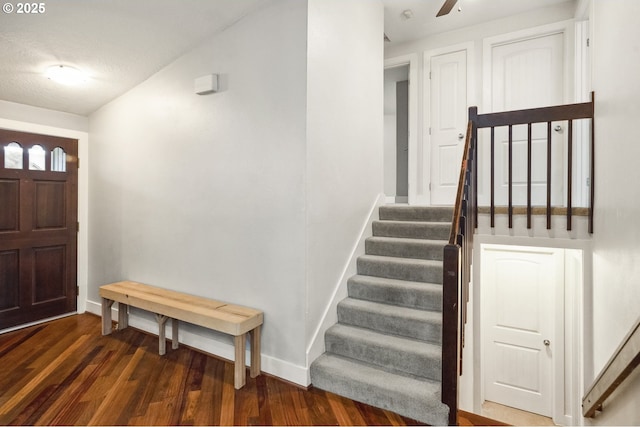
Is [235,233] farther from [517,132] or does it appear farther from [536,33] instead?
[536,33]

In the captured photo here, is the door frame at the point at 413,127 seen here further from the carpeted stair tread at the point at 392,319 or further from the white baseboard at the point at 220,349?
the white baseboard at the point at 220,349

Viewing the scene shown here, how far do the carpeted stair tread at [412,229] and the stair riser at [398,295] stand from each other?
67 centimetres

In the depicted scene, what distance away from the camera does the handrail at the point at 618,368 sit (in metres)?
1.32

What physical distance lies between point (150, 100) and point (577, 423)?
17.6 ft

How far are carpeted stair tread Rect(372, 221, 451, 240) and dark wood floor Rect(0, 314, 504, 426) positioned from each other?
158 centimetres

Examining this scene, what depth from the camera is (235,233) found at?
2658 mm

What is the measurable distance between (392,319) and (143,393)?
1790mm

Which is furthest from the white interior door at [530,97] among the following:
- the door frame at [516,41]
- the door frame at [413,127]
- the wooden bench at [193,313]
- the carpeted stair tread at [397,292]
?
the wooden bench at [193,313]

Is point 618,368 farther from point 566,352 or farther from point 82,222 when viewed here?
point 82,222

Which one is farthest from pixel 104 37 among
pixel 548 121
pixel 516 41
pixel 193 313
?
pixel 516 41

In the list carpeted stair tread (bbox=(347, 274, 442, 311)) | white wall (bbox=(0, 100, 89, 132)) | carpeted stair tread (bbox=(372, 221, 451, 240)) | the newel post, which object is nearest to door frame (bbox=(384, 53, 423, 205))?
carpeted stair tread (bbox=(372, 221, 451, 240))

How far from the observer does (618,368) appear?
146cm

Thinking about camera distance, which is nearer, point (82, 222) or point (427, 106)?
point (82, 222)

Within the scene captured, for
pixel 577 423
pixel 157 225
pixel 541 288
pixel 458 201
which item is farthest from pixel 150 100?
pixel 577 423
